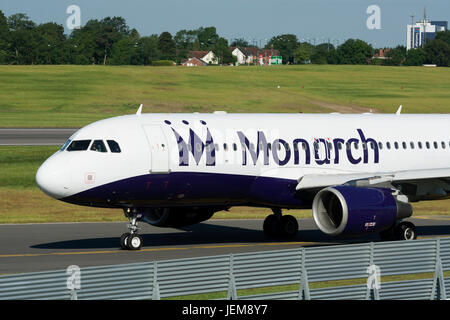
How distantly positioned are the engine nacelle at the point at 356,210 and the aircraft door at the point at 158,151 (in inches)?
207

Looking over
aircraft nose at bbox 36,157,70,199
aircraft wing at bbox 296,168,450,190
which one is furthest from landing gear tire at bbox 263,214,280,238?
aircraft nose at bbox 36,157,70,199

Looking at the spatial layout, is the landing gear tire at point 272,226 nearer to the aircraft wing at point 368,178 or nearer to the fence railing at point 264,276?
the aircraft wing at point 368,178

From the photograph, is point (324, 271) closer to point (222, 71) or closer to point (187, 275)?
point (187, 275)

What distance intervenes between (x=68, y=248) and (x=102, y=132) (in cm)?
471

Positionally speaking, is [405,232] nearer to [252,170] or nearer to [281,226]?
[281,226]

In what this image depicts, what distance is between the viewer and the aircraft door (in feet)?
92.9

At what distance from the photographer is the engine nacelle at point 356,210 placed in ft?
93.0

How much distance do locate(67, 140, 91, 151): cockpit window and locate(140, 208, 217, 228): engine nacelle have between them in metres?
5.12

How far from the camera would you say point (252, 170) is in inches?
1189

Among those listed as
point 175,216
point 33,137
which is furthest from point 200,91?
point 175,216

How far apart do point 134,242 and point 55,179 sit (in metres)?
4.04

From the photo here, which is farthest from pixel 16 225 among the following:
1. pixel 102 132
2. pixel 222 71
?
pixel 222 71

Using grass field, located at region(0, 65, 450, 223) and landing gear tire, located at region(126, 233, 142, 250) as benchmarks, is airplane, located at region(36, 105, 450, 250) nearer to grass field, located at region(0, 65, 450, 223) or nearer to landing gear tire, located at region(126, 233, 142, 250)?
landing gear tire, located at region(126, 233, 142, 250)
